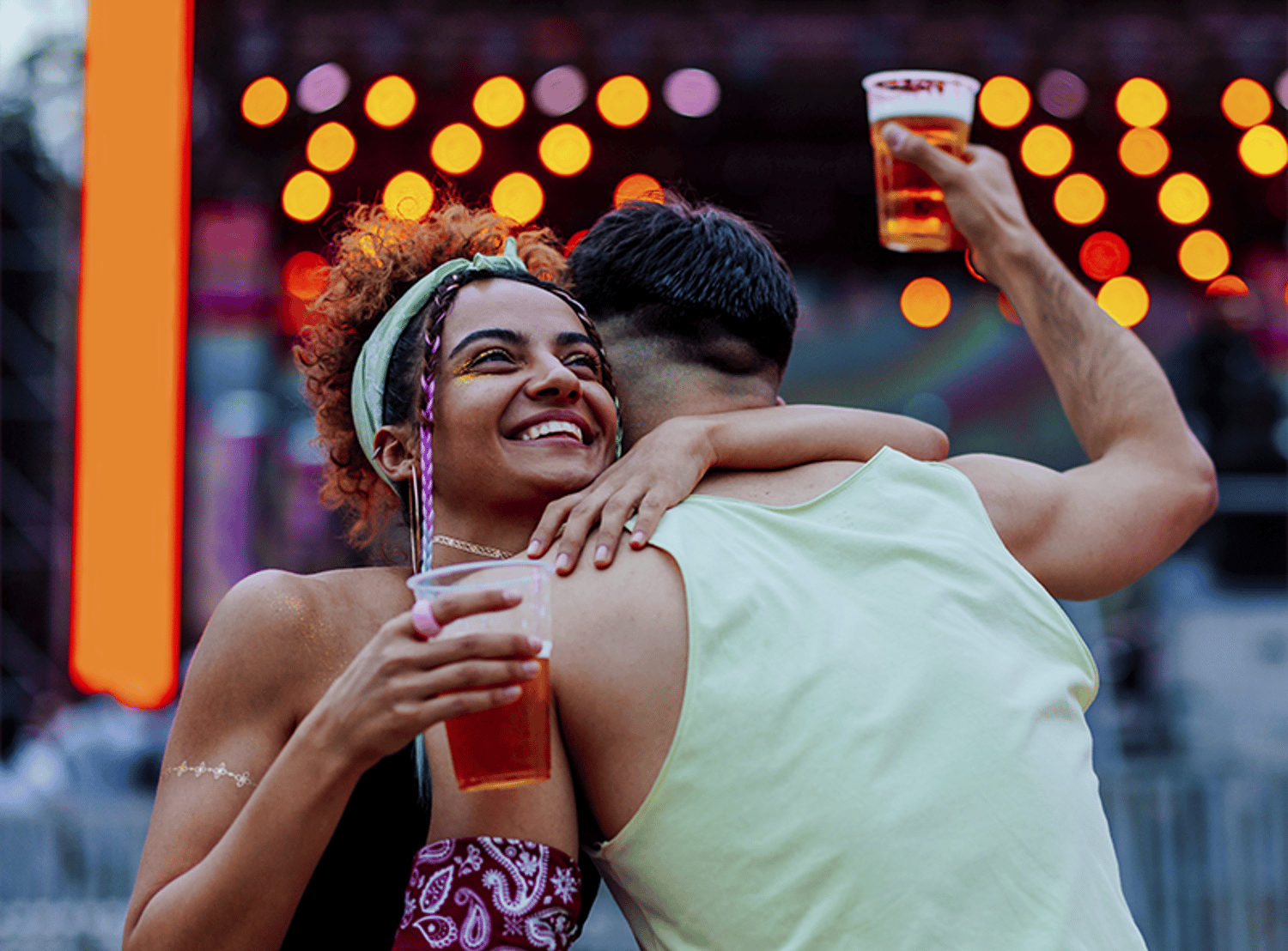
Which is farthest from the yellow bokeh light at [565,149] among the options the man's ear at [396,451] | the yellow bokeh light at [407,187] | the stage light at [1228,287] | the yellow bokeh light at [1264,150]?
the man's ear at [396,451]

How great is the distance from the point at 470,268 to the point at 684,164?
5650mm

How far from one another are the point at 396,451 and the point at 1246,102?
21.4 feet

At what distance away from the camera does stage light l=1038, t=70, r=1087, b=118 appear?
22.3ft

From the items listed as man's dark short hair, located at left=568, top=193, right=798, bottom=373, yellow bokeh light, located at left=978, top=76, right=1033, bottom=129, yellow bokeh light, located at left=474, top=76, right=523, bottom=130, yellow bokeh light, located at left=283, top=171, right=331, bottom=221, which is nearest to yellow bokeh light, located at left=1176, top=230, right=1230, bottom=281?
yellow bokeh light, located at left=978, top=76, right=1033, bottom=129

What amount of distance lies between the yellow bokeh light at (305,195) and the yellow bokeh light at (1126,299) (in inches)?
206

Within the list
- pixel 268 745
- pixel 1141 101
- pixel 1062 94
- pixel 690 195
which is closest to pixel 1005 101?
pixel 1062 94

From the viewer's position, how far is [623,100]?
6930 millimetres

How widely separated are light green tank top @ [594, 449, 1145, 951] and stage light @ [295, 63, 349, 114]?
565 cm

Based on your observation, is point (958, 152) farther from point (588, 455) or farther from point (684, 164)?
point (684, 164)

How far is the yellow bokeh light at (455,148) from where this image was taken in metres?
7.01

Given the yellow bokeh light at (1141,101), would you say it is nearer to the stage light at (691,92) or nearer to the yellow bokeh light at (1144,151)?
the yellow bokeh light at (1144,151)

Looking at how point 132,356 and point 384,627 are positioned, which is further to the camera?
point 132,356

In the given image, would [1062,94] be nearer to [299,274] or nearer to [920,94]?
[299,274]

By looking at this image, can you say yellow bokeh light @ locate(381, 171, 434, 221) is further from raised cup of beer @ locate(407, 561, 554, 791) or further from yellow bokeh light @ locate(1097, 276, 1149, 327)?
raised cup of beer @ locate(407, 561, 554, 791)
